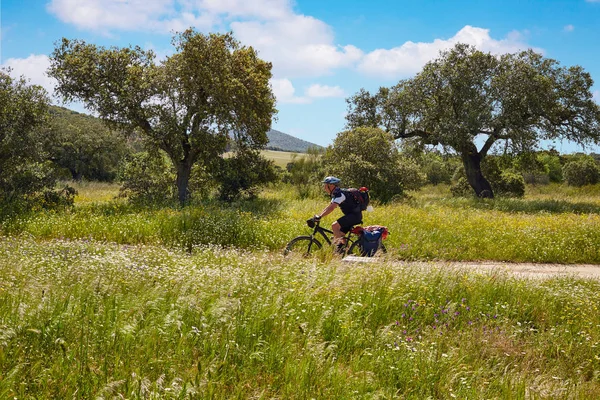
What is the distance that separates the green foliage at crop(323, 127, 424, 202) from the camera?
2564 cm

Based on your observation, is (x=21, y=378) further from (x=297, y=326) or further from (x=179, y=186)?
(x=179, y=186)

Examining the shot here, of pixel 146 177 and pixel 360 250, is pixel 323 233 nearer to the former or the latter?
pixel 360 250

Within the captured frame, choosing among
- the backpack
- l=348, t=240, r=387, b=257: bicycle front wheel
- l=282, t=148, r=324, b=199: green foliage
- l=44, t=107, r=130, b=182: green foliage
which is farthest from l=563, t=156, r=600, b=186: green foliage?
l=44, t=107, r=130, b=182: green foliage

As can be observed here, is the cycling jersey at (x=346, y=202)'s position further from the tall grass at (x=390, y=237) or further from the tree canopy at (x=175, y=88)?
the tree canopy at (x=175, y=88)

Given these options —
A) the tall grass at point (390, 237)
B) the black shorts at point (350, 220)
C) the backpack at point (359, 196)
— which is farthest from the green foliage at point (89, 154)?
the backpack at point (359, 196)

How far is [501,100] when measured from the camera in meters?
28.0

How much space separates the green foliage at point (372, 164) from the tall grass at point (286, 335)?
18.6m

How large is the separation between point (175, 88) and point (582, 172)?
148ft

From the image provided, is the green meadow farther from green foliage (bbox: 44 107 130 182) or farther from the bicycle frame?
green foliage (bbox: 44 107 130 182)

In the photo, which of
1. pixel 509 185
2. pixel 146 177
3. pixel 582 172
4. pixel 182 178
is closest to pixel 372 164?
pixel 182 178

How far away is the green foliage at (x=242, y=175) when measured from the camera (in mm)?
23562

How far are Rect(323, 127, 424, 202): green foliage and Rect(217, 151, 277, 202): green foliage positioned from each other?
4686 mm

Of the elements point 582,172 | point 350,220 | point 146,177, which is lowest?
point 350,220

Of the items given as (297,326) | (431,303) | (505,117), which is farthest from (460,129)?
(297,326)
